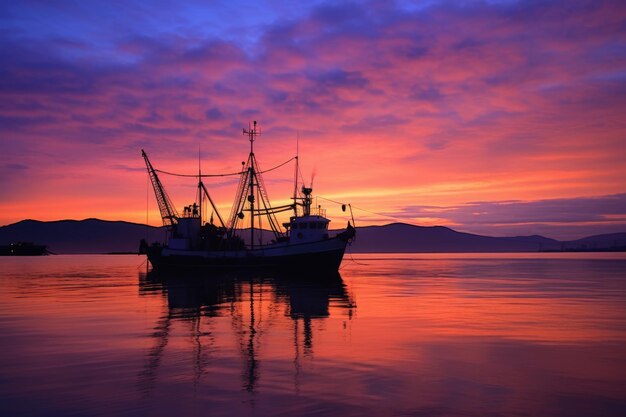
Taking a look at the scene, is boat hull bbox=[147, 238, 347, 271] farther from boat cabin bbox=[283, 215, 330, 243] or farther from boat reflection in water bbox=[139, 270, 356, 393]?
boat reflection in water bbox=[139, 270, 356, 393]

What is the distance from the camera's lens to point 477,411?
12.4 metres

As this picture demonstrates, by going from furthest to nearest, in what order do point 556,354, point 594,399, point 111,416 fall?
point 556,354 → point 594,399 → point 111,416

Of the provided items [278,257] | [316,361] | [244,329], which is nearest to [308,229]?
[278,257]

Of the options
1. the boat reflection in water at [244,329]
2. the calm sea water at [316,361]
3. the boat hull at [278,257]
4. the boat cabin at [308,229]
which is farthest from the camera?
the boat cabin at [308,229]

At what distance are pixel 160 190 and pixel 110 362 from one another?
9143 centimetres

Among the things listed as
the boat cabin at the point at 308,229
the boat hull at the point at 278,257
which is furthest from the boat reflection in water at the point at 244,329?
the boat cabin at the point at 308,229

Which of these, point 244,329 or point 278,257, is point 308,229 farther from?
point 244,329

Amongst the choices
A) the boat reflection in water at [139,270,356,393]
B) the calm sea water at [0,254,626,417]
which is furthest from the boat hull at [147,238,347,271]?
the calm sea water at [0,254,626,417]

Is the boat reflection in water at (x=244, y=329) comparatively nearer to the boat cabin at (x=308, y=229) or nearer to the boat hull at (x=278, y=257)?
the boat hull at (x=278, y=257)

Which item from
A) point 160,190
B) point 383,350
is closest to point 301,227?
point 160,190

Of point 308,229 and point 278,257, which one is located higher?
point 308,229

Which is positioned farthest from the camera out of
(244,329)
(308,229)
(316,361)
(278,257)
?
(278,257)

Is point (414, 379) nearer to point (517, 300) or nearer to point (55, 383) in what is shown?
point (55, 383)

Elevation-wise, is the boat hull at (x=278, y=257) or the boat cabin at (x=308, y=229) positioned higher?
the boat cabin at (x=308, y=229)
